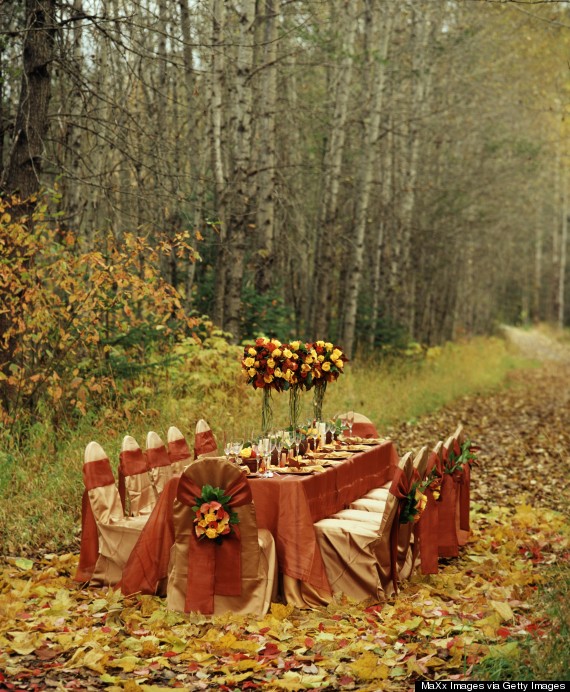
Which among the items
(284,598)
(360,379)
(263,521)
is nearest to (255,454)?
(263,521)

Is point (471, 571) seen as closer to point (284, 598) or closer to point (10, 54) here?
point (284, 598)

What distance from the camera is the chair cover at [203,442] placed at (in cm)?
735

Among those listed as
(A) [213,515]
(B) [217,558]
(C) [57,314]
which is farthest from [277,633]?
(C) [57,314]

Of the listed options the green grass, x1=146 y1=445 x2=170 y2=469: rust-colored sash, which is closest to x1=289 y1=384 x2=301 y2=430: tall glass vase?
the green grass

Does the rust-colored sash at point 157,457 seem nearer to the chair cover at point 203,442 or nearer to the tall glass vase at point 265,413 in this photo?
the chair cover at point 203,442

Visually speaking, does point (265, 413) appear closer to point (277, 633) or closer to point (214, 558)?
point (214, 558)

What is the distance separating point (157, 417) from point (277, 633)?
475 cm

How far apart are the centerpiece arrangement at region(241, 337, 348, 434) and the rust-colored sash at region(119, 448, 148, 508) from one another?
1.02m

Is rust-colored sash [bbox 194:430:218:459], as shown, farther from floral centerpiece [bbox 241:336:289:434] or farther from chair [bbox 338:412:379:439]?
chair [bbox 338:412:379:439]

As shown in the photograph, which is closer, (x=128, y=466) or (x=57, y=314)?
(x=128, y=466)

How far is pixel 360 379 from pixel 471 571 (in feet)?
26.7

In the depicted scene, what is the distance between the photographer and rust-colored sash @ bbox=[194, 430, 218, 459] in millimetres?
7348

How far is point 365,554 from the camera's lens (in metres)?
5.99

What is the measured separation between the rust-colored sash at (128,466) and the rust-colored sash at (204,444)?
1.89ft
